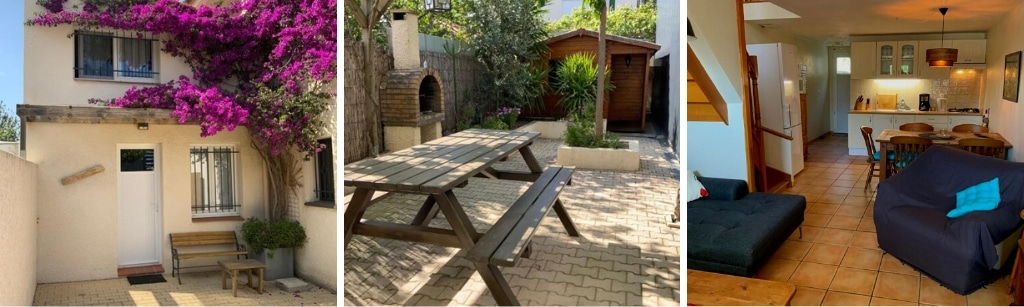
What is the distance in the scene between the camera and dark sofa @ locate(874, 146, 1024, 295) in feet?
11.7

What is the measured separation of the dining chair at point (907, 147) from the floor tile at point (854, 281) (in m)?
2.55

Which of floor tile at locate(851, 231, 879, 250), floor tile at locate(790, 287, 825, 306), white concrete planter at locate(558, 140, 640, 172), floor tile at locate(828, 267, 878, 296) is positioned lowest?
floor tile at locate(790, 287, 825, 306)

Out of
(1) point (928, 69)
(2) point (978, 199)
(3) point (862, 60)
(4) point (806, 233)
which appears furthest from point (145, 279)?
(1) point (928, 69)

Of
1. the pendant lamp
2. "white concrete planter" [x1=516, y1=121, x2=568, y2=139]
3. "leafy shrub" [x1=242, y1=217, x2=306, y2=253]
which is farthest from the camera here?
the pendant lamp

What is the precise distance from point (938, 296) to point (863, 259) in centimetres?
68

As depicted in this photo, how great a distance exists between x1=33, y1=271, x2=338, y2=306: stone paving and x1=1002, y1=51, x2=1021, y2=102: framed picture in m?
5.97

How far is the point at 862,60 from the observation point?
10250 mm

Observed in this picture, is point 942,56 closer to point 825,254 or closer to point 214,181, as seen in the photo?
point 825,254

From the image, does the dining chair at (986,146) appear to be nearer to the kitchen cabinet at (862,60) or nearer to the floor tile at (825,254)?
the floor tile at (825,254)

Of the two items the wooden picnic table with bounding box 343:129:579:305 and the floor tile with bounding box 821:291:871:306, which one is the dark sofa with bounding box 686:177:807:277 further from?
the wooden picnic table with bounding box 343:129:579:305

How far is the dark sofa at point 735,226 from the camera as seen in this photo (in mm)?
3486

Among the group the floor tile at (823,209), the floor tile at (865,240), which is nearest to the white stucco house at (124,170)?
the floor tile at (865,240)

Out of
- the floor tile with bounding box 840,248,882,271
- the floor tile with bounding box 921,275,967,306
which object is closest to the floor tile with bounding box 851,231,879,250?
the floor tile with bounding box 840,248,882,271

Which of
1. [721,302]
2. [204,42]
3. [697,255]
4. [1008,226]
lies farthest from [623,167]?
[204,42]
